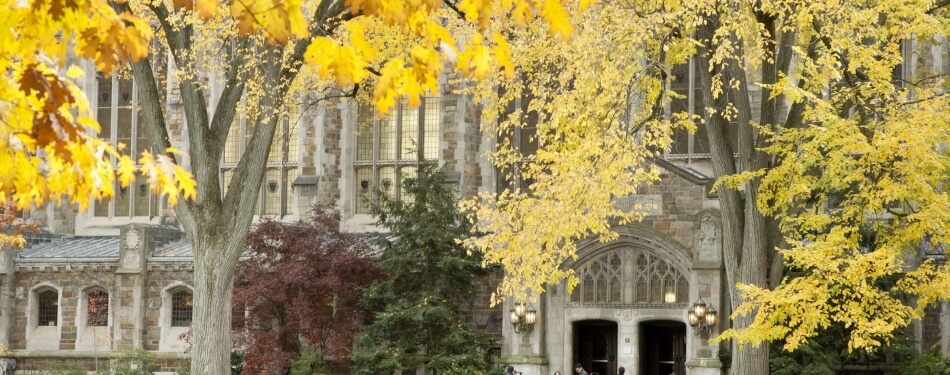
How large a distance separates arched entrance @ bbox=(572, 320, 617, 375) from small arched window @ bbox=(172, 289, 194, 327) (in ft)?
29.5

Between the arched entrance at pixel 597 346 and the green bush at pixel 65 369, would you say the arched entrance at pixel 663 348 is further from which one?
the green bush at pixel 65 369

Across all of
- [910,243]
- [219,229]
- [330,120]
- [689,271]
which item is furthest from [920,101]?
[330,120]

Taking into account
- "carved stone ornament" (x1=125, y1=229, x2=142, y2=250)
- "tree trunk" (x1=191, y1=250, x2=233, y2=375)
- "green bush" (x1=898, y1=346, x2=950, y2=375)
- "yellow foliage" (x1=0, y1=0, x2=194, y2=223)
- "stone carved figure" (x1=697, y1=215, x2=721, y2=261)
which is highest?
"carved stone ornament" (x1=125, y1=229, x2=142, y2=250)

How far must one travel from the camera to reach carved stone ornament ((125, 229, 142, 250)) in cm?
3173

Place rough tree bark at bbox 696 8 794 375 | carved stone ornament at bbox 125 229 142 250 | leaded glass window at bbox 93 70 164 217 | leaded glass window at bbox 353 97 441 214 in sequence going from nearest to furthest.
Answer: rough tree bark at bbox 696 8 794 375, carved stone ornament at bbox 125 229 142 250, leaded glass window at bbox 353 97 441 214, leaded glass window at bbox 93 70 164 217

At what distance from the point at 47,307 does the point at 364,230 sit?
7.39m

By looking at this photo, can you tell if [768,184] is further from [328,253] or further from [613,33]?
[328,253]

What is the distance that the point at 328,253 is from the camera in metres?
27.8

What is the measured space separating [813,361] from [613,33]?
9.60m

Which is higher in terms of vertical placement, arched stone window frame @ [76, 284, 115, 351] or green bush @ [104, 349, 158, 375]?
arched stone window frame @ [76, 284, 115, 351]

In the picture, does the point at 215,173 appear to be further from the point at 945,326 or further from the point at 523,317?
the point at 945,326

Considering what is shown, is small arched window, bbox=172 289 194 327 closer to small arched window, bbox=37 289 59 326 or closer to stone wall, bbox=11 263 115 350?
stone wall, bbox=11 263 115 350

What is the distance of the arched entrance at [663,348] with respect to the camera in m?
27.5

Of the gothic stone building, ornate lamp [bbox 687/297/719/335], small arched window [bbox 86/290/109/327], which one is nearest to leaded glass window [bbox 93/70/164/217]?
the gothic stone building
